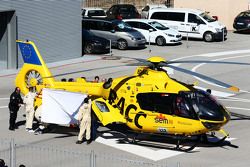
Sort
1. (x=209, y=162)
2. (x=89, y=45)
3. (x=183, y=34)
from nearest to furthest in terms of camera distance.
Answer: (x=209, y=162), (x=89, y=45), (x=183, y=34)

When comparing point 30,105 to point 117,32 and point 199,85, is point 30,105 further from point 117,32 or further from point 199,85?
point 117,32

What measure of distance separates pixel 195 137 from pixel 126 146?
2.05 meters

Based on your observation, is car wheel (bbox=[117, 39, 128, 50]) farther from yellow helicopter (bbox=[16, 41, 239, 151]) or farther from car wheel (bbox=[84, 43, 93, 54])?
yellow helicopter (bbox=[16, 41, 239, 151])

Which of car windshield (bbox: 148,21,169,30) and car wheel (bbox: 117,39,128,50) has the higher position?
car windshield (bbox: 148,21,169,30)

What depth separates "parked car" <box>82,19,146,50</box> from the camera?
125 ft

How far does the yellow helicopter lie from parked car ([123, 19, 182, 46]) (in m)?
20.5

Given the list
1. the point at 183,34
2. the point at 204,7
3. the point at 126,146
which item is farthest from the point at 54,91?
the point at 204,7

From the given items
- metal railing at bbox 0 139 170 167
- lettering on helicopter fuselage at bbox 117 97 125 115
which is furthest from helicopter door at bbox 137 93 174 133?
metal railing at bbox 0 139 170 167

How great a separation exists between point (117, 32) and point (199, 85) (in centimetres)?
1115

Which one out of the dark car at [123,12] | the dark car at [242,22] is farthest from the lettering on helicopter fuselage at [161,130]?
the dark car at [123,12]

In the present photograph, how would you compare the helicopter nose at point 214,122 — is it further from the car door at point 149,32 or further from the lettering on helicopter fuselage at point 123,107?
the car door at point 149,32

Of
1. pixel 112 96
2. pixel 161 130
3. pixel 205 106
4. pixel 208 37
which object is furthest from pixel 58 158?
pixel 208 37

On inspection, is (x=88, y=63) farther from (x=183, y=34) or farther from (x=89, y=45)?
(x=183, y=34)

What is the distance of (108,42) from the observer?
3669 centimetres
